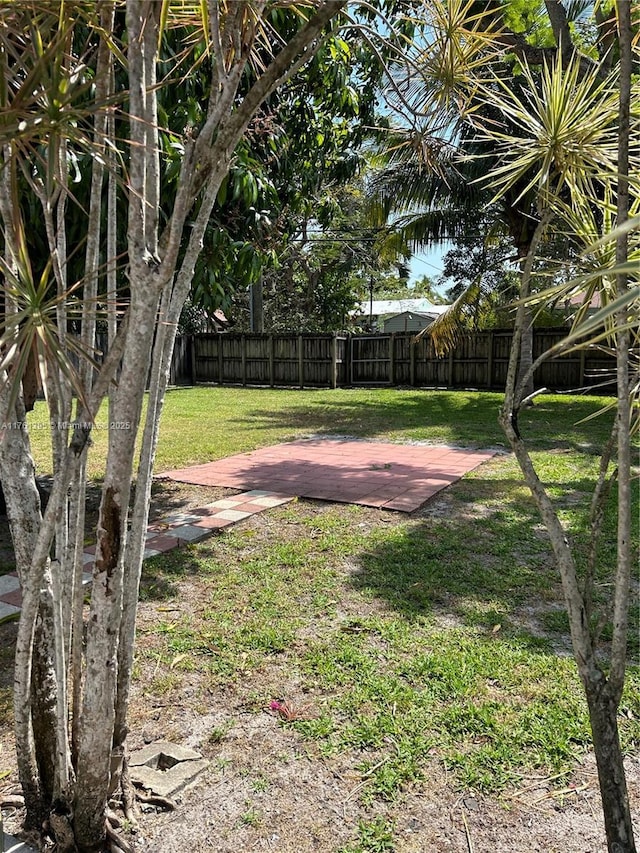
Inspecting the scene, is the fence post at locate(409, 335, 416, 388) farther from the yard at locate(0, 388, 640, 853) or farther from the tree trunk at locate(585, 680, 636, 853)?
the tree trunk at locate(585, 680, 636, 853)

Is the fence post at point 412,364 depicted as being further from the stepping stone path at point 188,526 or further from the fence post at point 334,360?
the stepping stone path at point 188,526

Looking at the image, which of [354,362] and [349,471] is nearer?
[349,471]

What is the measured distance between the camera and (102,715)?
61.6 inches

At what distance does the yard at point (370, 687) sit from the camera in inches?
71.6

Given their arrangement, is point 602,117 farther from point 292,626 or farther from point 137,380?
point 292,626

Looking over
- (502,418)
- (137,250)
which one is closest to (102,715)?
(137,250)

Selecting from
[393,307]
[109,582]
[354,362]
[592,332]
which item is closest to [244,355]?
[354,362]

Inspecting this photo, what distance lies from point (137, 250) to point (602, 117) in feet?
Result: 3.76

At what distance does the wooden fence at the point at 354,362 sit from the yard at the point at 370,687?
10.9 meters

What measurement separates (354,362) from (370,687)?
15.4 meters

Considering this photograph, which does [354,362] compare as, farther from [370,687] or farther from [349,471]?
[370,687]

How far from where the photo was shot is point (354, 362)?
17672 mm

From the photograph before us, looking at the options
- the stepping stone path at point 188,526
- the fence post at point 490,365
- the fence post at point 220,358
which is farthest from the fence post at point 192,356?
the stepping stone path at point 188,526

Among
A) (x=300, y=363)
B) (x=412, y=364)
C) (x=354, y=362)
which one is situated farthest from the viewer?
(x=354, y=362)
